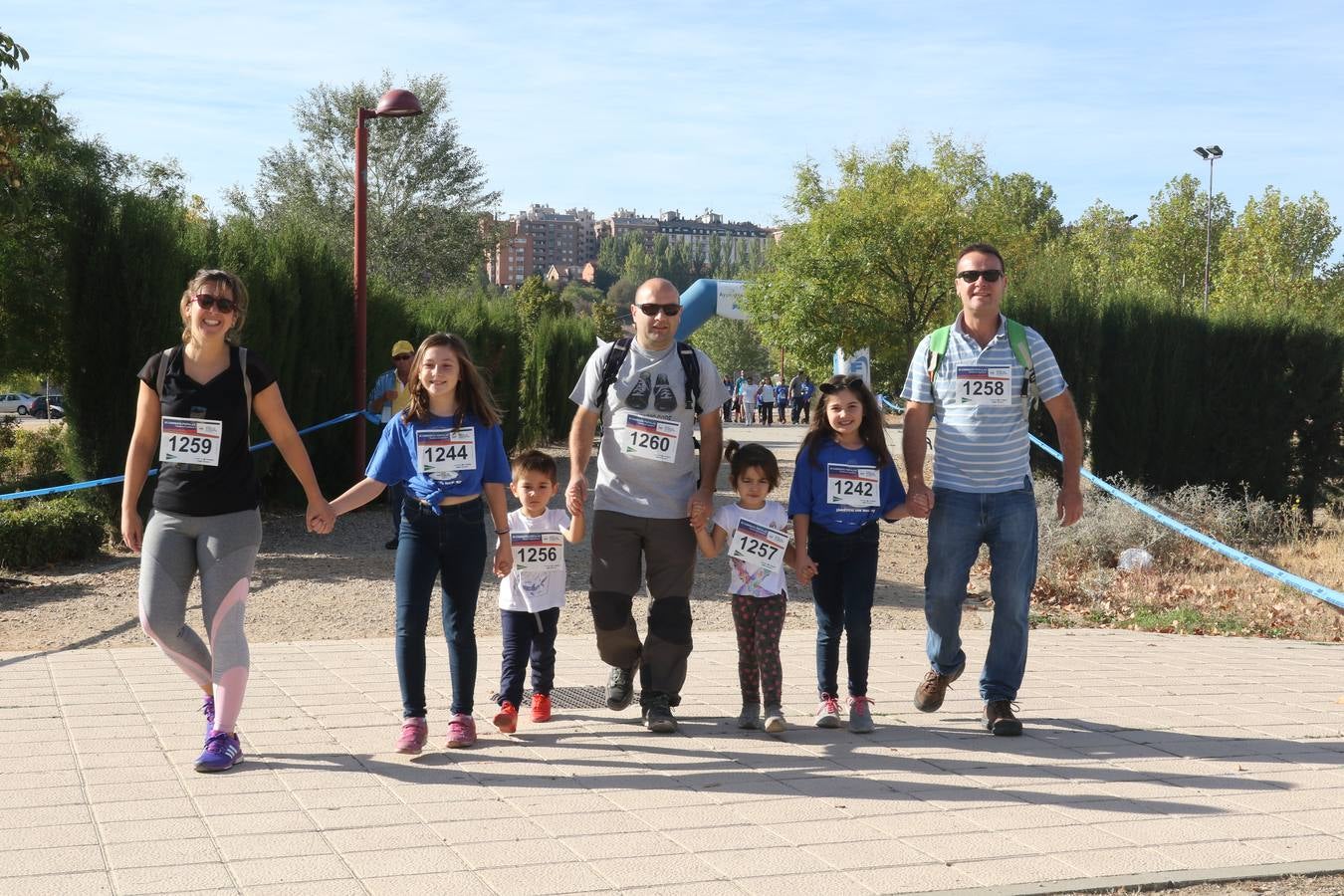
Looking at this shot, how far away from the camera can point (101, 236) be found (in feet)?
42.2

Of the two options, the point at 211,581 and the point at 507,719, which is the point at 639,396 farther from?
the point at 211,581

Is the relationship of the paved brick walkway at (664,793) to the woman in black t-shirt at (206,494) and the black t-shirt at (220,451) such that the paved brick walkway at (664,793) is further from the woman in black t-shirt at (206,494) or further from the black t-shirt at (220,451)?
the black t-shirt at (220,451)

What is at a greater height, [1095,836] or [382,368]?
[382,368]

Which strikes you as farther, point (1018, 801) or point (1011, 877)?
point (1018, 801)

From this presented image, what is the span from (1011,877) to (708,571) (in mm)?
8284

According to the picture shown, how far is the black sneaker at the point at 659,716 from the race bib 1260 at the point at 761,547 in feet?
2.39

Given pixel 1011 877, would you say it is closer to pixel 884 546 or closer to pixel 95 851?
pixel 95 851

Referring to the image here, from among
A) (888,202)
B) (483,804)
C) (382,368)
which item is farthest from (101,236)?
(888,202)

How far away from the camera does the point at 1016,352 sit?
238 inches

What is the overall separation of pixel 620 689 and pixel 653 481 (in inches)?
40.7

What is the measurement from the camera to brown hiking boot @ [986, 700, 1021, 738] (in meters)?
6.04

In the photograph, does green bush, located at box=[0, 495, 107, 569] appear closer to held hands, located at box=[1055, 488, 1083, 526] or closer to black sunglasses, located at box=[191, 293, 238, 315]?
black sunglasses, located at box=[191, 293, 238, 315]

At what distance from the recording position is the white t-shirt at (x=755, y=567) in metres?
6.00

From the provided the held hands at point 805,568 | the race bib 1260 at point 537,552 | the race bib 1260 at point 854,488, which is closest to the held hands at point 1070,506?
the race bib 1260 at point 854,488
